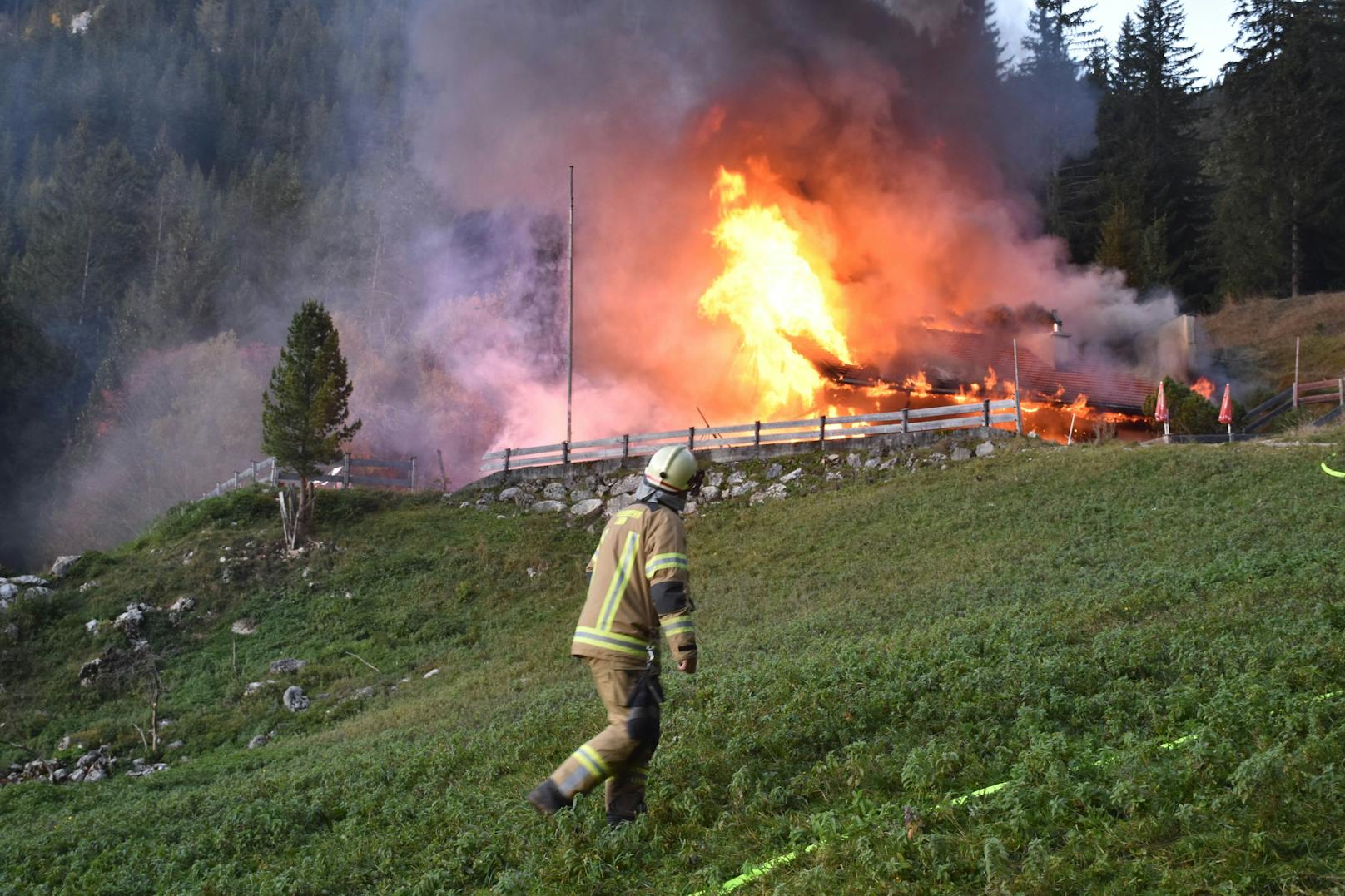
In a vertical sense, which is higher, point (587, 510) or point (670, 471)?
point (670, 471)

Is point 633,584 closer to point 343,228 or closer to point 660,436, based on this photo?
point 660,436

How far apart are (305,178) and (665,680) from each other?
7475cm

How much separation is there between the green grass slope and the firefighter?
29 cm

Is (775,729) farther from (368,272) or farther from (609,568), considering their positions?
(368,272)

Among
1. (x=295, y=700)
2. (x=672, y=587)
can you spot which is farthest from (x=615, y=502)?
(x=672, y=587)

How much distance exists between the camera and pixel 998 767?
22.2 ft

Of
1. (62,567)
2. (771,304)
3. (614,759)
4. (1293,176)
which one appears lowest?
(62,567)

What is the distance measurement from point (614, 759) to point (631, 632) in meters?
0.80

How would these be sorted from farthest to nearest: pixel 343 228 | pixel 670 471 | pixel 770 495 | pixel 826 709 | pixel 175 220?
pixel 175 220, pixel 343 228, pixel 770 495, pixel 826 709, pixel 670 471

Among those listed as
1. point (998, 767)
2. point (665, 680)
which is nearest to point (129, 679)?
point (665, 680)

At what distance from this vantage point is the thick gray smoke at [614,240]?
36469 mm

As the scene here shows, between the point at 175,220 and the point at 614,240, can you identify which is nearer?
the point at 614,240

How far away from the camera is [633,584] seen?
6.91 m

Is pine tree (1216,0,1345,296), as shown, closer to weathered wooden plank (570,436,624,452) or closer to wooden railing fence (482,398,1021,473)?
wooden railing fence (482,398,1021,473)
